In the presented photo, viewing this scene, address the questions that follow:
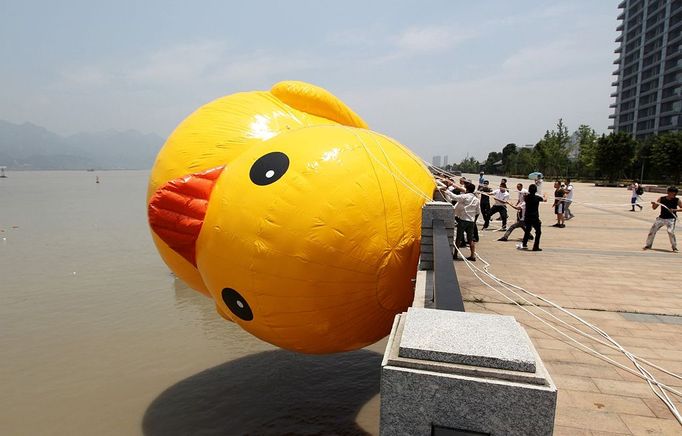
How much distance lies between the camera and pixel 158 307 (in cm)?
1079

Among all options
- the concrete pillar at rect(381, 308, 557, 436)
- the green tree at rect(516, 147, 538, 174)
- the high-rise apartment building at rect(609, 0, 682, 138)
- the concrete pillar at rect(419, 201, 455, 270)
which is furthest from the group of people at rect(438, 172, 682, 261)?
the high-rise apartment building at rect(609, 0, 682, 138)

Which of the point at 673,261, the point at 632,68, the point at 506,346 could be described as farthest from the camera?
the point at 632,68

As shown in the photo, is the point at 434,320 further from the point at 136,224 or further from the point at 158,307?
the point at 136,224

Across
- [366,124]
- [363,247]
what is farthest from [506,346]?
[366,124]

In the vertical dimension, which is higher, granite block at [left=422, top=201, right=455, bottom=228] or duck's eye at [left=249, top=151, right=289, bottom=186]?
duck's eye at [left=249, top=151, right=289, bottom=186]

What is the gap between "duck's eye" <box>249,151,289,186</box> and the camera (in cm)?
439

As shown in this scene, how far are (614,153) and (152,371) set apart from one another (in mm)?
60842

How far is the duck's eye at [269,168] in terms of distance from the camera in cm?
439

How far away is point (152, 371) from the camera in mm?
7629

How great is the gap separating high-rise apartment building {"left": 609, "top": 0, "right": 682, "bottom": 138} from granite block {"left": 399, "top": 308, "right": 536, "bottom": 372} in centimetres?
9830

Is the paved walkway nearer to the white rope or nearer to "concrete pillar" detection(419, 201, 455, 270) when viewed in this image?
the white rope

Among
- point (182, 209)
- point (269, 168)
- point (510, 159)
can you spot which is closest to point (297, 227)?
point (269, 168)

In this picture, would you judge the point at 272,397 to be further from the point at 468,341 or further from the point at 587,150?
the point at 587,150

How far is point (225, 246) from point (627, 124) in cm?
11765
